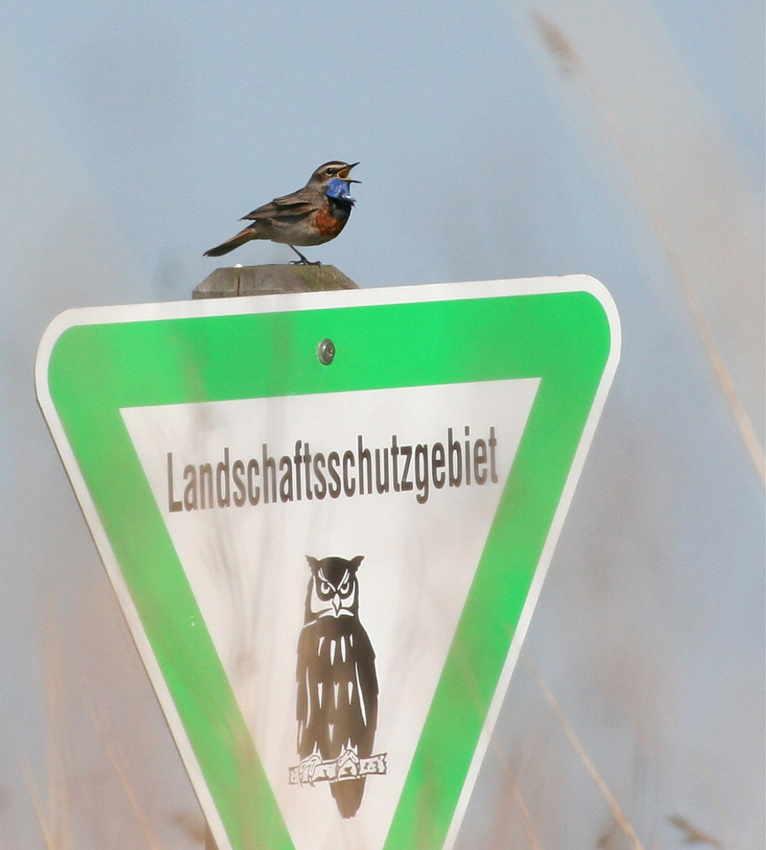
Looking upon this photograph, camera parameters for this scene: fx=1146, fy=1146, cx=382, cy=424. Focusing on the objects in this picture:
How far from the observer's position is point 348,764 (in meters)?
1.08

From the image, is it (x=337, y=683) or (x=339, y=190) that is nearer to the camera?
(x=337, y=683)

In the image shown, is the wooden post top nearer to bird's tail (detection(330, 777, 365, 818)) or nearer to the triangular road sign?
the triangular road sign

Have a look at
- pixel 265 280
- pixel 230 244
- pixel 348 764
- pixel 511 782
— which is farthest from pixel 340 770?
pixel 230 244

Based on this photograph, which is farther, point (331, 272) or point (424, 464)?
point (331, 272)

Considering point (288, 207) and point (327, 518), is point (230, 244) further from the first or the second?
point (327, 518)

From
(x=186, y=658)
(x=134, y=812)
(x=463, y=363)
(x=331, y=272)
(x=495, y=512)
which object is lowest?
(x=134, y=812)

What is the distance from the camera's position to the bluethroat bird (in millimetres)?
3244

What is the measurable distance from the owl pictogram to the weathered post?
0.35 metres

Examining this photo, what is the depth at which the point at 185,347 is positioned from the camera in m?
1.07

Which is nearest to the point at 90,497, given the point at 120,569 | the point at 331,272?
the point at 120,569

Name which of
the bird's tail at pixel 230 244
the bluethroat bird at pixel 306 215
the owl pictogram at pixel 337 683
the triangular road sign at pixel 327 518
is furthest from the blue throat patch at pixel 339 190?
the owl pictogram at pixel 337 683

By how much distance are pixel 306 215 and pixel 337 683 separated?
246cm

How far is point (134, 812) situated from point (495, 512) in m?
0.46

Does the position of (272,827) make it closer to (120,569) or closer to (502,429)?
(120,569)
